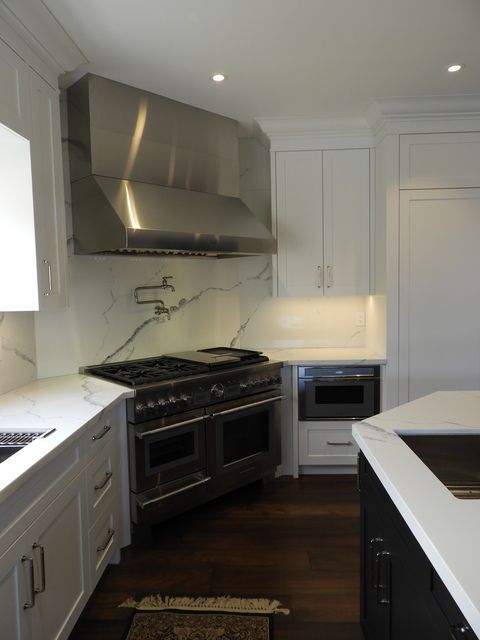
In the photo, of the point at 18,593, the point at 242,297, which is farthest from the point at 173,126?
the point at 18,593

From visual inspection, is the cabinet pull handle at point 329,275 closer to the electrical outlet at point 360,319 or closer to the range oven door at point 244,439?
the electrical outlet at point 360,319

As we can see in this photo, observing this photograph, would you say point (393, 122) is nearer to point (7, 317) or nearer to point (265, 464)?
point (265, 464)

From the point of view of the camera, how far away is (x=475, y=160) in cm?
305

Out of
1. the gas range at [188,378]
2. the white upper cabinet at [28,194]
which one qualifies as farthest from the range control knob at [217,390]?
the white upper cabinet at [28,194]

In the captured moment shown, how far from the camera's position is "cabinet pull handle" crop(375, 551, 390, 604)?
1399 millimetres

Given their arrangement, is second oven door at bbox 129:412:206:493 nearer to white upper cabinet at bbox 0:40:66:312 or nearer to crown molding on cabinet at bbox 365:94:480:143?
white upper cabinet at bbox 0:40:66:312

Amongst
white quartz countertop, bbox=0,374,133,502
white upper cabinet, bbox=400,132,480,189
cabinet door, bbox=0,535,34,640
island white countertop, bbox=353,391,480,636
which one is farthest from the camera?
white upper cabinet, bbox=400,132,480,189

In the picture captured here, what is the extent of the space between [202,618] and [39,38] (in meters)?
2.62

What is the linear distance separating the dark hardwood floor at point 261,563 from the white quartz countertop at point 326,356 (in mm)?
888

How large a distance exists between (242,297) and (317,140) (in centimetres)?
132

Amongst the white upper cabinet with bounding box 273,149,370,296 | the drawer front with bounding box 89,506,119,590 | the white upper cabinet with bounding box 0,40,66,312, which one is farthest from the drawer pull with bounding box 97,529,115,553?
the white upper cabinet with bounding box 273,149,370,296

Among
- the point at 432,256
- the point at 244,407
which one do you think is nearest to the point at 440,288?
the point at 432,256

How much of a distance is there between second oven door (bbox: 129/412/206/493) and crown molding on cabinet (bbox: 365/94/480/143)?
89.9 inches

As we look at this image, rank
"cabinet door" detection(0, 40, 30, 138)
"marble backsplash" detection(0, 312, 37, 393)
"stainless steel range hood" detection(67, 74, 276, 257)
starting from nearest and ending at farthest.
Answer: "cabinet door" detection(0, 40, 30, 138) < "marble backsplash" detection(0, 312, 37, 393) < "stainless steel range hood" detection(67, 74, 276, 257)
